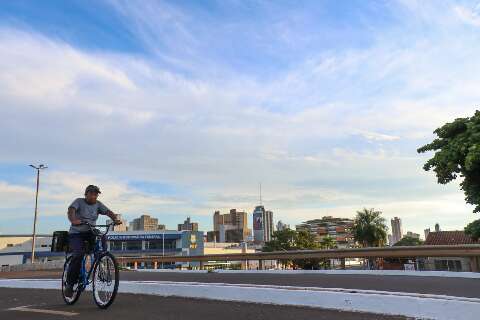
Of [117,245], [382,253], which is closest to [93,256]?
[382,253]

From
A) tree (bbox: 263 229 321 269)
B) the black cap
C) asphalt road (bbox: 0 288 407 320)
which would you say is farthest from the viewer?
tree (bbox: 263 229 321 269)

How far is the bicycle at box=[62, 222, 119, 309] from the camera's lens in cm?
572

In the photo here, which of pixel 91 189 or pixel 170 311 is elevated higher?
pixel 91 189

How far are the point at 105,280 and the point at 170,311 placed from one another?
1.06m

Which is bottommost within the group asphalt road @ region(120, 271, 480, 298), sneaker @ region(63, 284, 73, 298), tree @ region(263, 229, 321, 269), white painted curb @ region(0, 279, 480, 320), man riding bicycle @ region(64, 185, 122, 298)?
asphalt road @ region(120, 271, 480, 298)

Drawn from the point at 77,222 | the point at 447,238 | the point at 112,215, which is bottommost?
the point at 77,222

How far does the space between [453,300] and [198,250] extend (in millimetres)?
113734

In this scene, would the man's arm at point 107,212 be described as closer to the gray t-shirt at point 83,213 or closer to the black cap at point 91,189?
the gray t-shirt at point 83,213

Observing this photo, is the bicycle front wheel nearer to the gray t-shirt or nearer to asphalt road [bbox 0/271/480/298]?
the gray t-shirt

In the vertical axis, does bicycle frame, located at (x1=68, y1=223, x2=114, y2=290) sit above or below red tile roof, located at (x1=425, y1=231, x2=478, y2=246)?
below

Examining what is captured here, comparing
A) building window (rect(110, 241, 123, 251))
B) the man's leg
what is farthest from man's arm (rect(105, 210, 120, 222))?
building window (rect(110, 241, 123, 251))

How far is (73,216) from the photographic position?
6.13 m

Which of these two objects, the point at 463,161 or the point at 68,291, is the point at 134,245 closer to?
the point at 463,161

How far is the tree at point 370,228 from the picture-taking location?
75438mm
